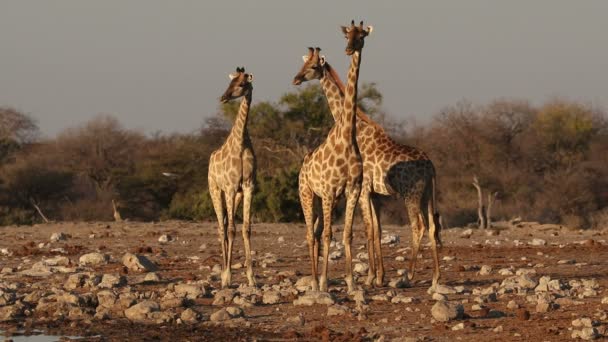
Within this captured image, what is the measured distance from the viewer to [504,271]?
1431 centimetres

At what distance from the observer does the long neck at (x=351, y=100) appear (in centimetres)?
1246

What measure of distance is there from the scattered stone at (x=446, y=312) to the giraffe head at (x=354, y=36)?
3225 mm

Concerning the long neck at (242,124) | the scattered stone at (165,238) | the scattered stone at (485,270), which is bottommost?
the scattered stone at (485,270)

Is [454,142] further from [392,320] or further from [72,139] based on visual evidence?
[392,320]

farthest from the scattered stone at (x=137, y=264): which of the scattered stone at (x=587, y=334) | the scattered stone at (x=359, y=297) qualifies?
the scattered stone at (x=587, y=334)

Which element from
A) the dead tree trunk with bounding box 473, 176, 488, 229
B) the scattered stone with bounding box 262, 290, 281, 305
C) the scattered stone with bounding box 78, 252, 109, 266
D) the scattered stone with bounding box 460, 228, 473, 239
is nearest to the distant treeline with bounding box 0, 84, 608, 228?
the dead tree trunk with bounding box 473, 176, 488, 229

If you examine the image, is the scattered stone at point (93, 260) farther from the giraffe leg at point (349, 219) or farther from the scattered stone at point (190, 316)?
the scattered stone at point (190, 316)

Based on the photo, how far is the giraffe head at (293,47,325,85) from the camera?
13266 mm

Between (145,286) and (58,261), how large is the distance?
2.74m

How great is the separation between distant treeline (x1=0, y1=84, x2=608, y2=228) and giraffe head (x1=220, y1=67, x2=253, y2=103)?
1571 centimetres

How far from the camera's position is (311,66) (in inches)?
527

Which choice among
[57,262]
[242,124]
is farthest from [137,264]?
[242,124]

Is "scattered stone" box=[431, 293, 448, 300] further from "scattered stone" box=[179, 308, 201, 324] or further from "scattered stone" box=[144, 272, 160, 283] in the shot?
"scattered stone" box=[144, 272, 160, 283]

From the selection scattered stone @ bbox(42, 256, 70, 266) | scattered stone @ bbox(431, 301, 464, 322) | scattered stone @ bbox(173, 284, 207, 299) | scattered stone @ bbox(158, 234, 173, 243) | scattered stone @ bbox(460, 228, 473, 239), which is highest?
scattered stone @ bbox(460, 228, 473, 239)
